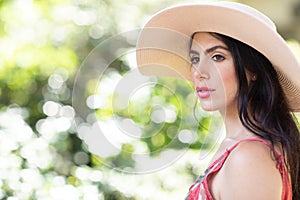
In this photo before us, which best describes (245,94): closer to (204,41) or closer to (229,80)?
(229,80)

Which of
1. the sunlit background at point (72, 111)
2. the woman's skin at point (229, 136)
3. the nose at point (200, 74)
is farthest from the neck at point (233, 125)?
the sunlit background at point (72, 111)

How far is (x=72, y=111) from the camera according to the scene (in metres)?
3.53

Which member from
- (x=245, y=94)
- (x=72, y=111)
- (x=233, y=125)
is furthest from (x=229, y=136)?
(x=72, y=111)

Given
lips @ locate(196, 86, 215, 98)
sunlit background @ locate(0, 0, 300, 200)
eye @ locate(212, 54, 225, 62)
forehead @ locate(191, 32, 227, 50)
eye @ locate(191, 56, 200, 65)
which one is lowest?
sunlit background @ locate(0, 0, 300, 200)

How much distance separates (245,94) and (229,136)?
0.15m

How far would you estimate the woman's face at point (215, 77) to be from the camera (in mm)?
1782

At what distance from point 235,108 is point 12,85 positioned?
1.90 m

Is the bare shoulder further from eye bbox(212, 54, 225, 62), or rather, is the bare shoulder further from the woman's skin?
eye bbox(212, 54, 225, 62)

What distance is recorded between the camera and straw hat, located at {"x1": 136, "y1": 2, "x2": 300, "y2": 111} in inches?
69.1

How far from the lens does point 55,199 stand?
10.2 feet

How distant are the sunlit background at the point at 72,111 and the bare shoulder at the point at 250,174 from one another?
1.13 m

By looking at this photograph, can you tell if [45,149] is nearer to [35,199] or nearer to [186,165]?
[35,199]

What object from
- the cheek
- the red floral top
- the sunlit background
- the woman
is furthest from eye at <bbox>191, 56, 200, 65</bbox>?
the sunlit background

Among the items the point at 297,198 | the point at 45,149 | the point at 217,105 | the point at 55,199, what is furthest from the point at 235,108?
the point at 45,149
